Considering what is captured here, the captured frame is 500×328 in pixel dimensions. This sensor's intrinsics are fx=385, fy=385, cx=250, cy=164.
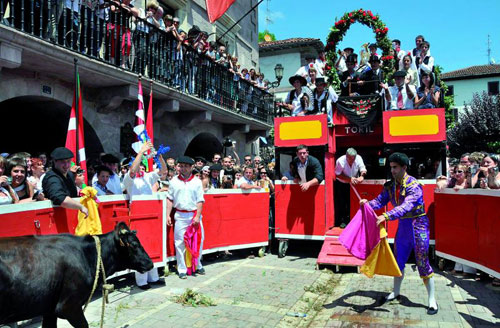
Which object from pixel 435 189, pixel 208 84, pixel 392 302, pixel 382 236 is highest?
pixel 208 84

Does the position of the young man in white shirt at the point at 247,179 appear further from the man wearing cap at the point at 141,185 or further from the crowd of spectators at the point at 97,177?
the man wearing cap at the point at 141,185

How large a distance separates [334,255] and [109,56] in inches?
273

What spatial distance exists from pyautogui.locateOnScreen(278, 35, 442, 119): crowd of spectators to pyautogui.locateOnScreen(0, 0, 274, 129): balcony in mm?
3687

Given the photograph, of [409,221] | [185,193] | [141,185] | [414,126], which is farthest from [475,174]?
[141,185]

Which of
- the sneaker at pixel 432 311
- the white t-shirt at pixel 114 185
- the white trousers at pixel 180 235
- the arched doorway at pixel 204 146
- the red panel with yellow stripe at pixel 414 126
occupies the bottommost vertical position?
the sneaker at pixel 432 311

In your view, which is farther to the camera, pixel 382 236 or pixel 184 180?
pixel 184 180

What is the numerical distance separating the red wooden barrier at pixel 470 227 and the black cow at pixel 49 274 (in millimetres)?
4824

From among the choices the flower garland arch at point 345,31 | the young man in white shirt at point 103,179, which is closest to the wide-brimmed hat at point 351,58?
the flower garland arch at point 345,31

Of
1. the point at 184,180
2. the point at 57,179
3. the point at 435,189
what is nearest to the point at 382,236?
the point at 435,189

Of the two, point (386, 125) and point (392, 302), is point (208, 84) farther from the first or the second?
point (392, 302)

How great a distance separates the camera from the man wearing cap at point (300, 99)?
924 centimetres

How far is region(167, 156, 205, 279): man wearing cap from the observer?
675cm

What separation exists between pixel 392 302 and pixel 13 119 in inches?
398

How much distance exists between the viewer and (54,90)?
859 centimetres
